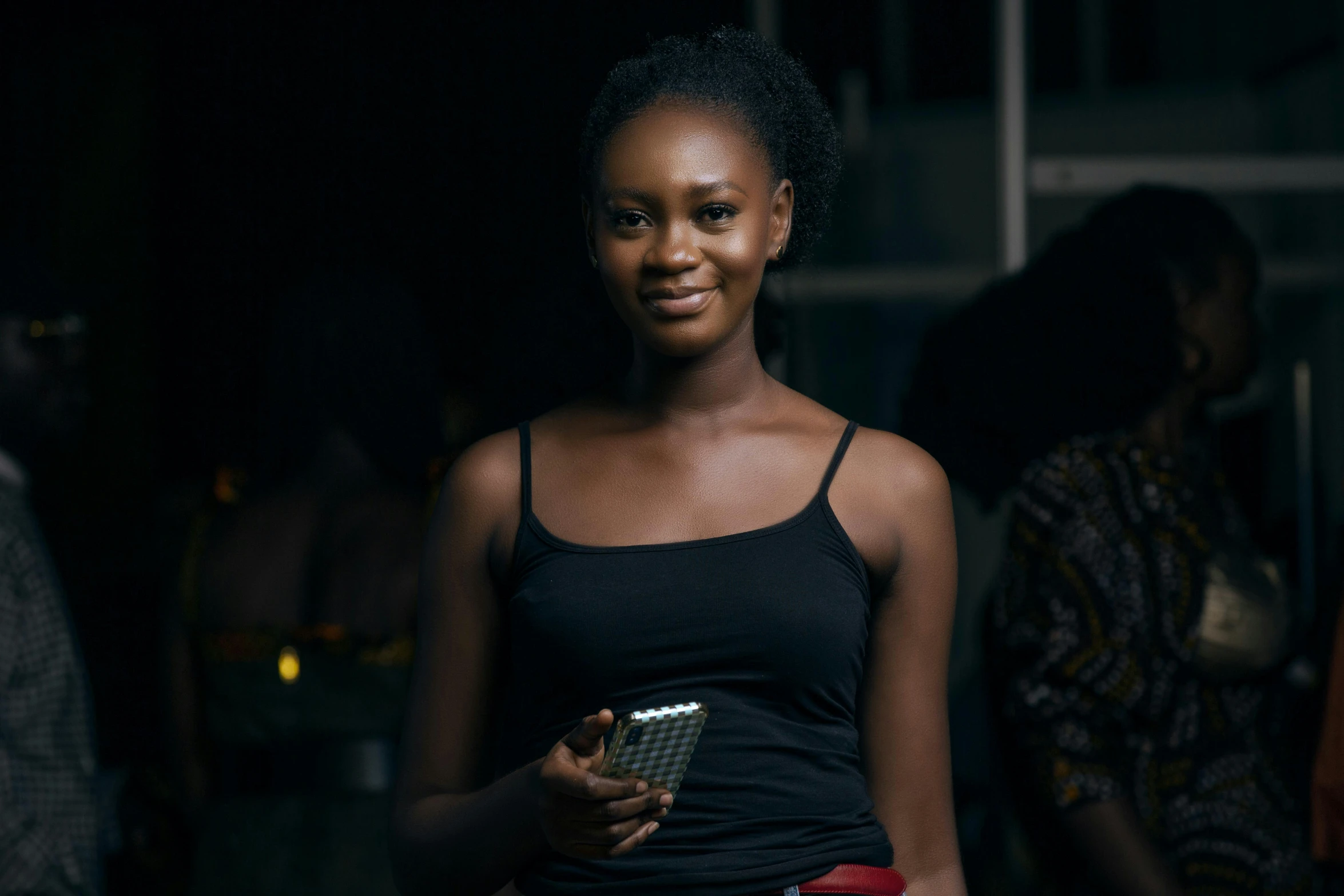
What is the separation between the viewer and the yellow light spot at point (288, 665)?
8.92ft

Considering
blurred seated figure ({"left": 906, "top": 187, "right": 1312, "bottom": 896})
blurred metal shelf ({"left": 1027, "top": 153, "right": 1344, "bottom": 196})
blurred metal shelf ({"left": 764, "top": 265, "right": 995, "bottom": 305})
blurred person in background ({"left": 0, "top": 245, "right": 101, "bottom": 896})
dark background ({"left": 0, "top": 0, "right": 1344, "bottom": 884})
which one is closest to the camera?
blurred seated figure ({"left": 906, "top": 187, "right": 1312, "bottom": 896})

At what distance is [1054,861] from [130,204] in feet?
12.1

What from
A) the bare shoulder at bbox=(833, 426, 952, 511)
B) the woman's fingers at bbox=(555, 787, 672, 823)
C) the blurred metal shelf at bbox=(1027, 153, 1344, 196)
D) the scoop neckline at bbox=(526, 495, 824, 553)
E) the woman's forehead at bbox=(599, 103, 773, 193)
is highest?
the woman's forehead at bbox=(599, 103, 773, 193)

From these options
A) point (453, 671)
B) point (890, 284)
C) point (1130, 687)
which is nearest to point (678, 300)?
point (453, 671)

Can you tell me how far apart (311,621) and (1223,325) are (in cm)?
171

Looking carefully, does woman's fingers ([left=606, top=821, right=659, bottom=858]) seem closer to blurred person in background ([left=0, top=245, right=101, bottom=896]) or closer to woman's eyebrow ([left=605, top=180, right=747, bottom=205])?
woman's eyebrow ([left=605, top=180, right=747, bottom=205])

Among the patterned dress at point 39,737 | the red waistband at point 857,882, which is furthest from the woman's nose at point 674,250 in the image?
the patterned dress at point 39,737

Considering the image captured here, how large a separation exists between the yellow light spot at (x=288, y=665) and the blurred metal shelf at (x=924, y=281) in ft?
4.81

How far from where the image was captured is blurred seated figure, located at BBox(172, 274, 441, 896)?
270cm

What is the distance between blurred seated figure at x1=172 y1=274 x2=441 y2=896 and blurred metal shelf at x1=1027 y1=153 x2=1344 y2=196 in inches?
56.4

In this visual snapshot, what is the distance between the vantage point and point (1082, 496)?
7.95 feet

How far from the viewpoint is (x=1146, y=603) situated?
7.79ft

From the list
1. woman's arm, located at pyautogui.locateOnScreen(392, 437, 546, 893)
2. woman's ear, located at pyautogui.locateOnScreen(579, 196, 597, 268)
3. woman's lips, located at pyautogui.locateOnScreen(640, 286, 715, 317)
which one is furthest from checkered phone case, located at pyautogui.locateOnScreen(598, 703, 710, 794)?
woman's ear, located at pyautogui.locateOnScreen(579, 196, 597, 268)

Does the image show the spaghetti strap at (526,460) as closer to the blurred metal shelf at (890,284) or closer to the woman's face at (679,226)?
the woman's face at (679,226)
